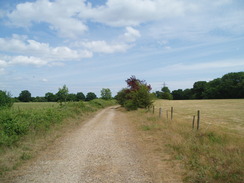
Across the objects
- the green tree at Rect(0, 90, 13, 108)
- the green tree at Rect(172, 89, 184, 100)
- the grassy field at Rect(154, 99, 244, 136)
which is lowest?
the grassy field at Rect(154, 99, 244, 136)

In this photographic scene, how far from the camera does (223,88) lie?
84.1 metres

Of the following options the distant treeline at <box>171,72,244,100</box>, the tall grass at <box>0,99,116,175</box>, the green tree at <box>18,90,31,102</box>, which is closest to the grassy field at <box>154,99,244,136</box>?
the tall grass at <box>0,99,116,175</box>

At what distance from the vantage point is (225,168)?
4.92 m

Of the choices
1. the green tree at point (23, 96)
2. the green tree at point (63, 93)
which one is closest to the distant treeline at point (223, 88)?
the green tree at point (63, 93)

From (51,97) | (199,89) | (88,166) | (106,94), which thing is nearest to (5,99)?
(88,166)

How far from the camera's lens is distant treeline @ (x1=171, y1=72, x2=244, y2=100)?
3081 inches

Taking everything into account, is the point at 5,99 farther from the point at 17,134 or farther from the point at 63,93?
the point at 63,93

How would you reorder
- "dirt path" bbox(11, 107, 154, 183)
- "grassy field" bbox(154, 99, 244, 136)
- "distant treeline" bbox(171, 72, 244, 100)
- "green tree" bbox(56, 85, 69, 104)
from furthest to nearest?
"distant treeline" bbox(171, 72, 244, 100)
"green tree" bbox(56, 85, 69, 104)
"grassy field" bbox(154, 99, 244, 136)
"dirt path" bbox(11, 107, 154, 183)

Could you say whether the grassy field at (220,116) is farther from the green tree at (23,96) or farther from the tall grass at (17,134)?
the green tree at (23,96)

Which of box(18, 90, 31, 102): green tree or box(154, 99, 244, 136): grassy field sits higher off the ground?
box(18, 90, 31, 102): green tree

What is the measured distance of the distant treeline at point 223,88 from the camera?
78.2 m

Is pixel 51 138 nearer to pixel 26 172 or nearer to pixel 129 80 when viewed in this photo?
pixel 26 172

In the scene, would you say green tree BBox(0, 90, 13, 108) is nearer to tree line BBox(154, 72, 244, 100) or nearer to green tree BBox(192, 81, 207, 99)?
tree line BBox(154, 72, 244, 100)

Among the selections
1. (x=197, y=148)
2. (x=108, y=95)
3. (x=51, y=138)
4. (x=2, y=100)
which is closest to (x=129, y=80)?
(x=2, y=100)
